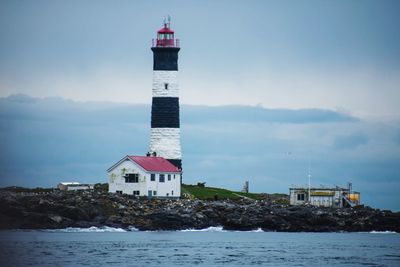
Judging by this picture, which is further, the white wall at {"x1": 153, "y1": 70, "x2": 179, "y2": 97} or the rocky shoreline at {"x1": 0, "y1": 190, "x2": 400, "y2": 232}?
the white wall at {"x1": 153, "y1": 70, "x2": 179, "y2": 97}

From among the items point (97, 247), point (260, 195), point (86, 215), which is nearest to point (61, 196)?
point (86, 215)

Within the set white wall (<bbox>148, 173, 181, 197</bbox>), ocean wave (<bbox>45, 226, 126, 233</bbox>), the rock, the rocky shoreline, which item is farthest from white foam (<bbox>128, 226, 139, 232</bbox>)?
white wall (<bbox>148, 173, 181, 197</bbox>)

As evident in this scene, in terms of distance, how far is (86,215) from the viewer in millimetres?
71250

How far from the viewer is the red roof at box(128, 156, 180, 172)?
80062 millimetres

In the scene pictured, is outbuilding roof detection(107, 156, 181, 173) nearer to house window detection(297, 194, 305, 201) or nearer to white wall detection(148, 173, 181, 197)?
white wall detection(148, 173, 181, 197)

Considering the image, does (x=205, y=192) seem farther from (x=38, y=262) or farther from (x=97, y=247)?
(x=38, y=262)

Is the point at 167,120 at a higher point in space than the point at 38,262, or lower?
higher

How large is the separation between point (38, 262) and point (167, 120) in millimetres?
32270

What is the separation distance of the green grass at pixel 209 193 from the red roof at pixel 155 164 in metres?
4.07

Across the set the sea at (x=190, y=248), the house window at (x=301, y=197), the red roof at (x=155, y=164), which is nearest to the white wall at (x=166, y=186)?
the red roof at (x=155, y=164)

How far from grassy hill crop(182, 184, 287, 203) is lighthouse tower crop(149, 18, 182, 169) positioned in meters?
4.86

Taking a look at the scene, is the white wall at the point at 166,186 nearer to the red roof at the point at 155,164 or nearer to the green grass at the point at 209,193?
the red roof at the point at 155,164

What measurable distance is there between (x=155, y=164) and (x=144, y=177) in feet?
4.49

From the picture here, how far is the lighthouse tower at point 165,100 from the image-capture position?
8244 cm
